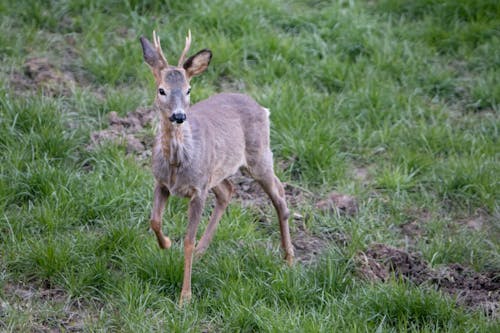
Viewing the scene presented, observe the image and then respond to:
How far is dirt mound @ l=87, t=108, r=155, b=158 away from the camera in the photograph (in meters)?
7.66

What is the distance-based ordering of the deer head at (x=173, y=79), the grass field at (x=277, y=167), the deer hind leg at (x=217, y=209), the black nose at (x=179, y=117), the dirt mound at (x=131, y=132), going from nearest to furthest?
1. the black nose at (x=179, y=117)
2. the deer head at (x=173, y=79)
3. the grass field at (x=277, y=167)
4. the deer hind leg at (x=217, y=209)
5. the dirt mound at (x=131, y=132)

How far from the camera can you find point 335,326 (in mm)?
5477

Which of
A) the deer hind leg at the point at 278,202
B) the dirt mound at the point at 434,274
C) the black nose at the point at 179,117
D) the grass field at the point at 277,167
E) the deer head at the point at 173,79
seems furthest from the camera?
the deer hind leg at the point at 278,202

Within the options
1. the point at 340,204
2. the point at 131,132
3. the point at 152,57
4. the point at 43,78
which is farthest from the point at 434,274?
the point at 43,78

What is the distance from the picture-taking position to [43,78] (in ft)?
27.7

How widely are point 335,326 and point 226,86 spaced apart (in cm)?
380

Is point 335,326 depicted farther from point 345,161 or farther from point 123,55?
point 123,55

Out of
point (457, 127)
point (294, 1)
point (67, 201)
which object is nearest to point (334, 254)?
point (67, 201)

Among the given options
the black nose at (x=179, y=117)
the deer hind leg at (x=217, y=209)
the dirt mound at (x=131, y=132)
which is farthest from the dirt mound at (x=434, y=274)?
the dirt mound at (x=131, y=132)

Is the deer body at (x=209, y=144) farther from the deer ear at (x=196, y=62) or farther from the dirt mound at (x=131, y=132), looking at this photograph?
the dirt mound at (x=131, y=132)

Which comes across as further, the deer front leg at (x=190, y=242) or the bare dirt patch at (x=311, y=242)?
the bare dirt patch at (x=311, y=242)

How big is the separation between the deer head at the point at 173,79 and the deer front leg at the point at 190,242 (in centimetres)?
63

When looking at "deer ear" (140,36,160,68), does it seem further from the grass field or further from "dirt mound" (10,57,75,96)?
"dirt mound" (10,57,75,96)

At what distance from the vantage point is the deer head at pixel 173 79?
5684 millimetres
